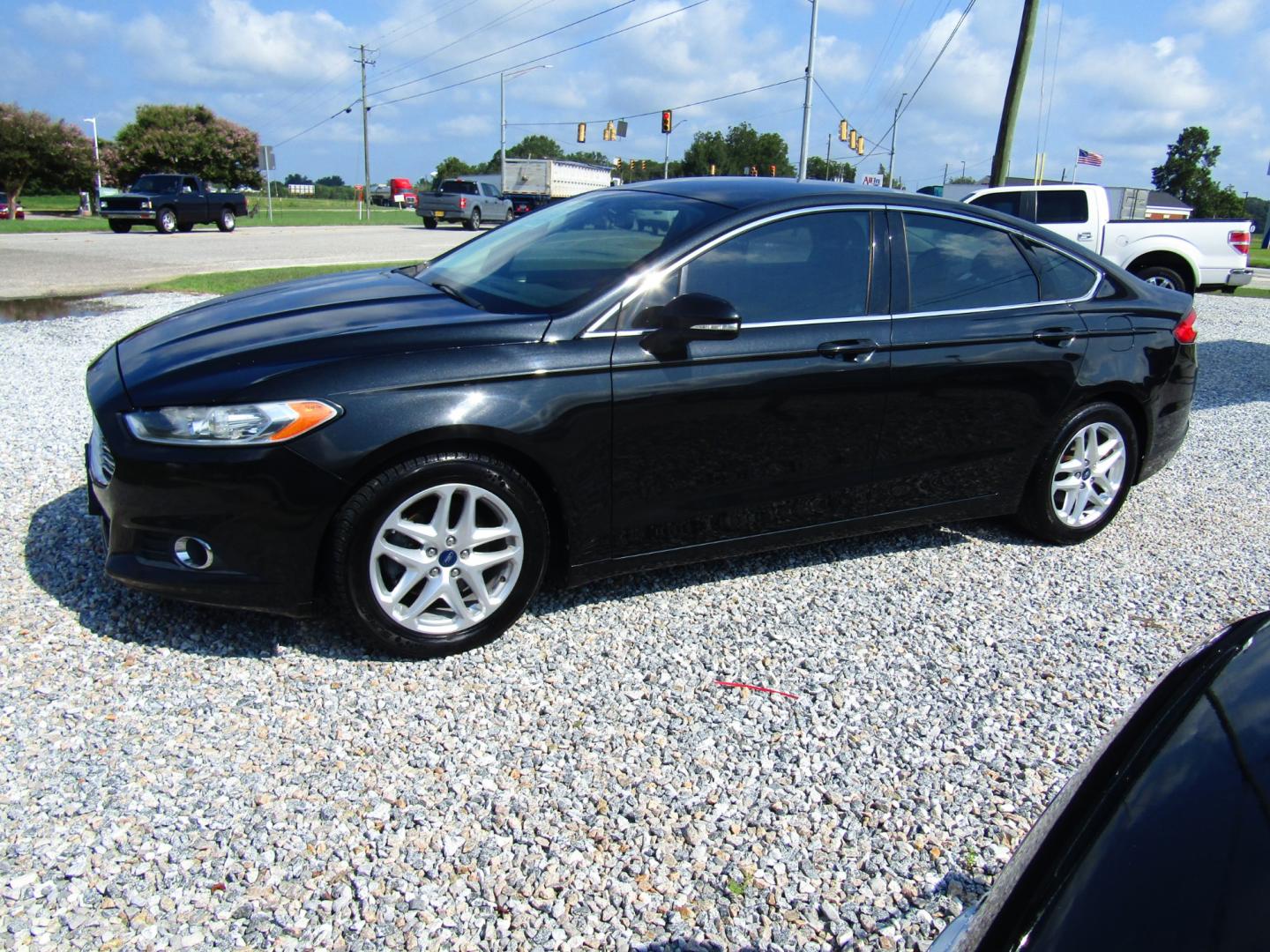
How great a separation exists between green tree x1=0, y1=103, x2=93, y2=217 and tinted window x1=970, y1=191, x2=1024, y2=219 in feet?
110

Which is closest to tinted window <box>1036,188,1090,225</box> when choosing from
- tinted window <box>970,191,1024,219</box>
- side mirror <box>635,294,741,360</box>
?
tinted window <box>970,191,1024,219</box>

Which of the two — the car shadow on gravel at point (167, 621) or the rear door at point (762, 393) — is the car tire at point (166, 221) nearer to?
the car shadow on gravel at point (167, 621)

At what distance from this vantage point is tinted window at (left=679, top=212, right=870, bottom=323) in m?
3.66

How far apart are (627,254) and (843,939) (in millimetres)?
2476

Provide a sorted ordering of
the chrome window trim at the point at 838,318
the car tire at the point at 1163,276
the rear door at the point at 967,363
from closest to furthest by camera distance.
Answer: the chrome window trim at the point at 838,318 → the rear door at the point at 967,363 → the car tire at the point at 1163,276

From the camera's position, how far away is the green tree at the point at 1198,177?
217 ft

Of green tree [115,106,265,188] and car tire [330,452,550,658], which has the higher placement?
green tree [115,106,265,188]

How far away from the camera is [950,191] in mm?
34000

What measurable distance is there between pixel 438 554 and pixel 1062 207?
14589mm

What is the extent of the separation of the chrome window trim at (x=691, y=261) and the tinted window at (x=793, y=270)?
2cm

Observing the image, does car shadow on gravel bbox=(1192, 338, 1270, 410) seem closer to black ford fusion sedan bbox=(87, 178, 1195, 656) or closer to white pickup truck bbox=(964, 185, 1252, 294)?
white pickup truck bbox=(964, 185, 1252, 294)

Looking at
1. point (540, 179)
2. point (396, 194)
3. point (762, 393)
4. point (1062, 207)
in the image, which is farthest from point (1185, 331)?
point (396, 194)

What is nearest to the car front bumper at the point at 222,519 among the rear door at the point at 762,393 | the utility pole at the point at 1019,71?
the rear door at the point at 762,393

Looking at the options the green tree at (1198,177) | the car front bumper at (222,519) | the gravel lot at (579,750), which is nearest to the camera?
the gravel lot at (579,750)
